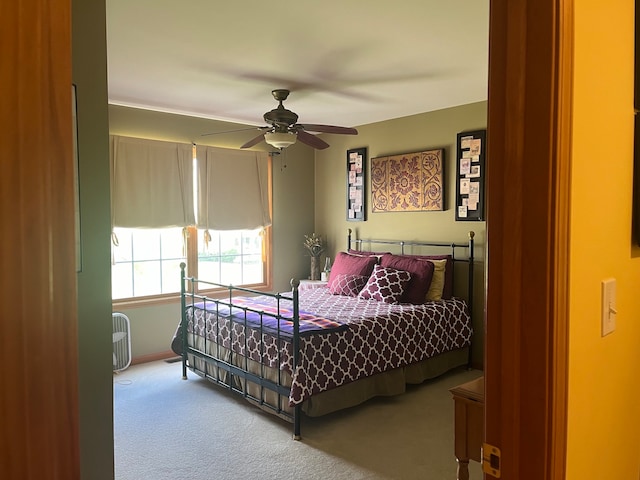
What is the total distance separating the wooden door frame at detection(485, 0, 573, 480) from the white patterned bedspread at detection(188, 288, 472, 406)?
2.42 metres

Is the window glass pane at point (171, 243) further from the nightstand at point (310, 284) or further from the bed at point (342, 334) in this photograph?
the nightstand at point (310, 284)

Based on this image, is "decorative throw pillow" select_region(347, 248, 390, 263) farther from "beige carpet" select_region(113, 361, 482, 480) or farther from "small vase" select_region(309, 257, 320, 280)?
"beige carpet" select_region(113, 361, 482, 480)

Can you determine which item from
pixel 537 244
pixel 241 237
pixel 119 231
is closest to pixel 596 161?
pixel 537 244

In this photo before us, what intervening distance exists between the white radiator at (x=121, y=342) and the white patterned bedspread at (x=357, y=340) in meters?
0.76

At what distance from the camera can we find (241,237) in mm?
5695

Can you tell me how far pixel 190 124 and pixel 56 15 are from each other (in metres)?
4.94

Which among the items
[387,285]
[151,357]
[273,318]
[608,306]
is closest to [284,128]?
[273,318]

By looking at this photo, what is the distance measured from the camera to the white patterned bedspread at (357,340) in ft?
10.9

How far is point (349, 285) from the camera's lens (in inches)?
192

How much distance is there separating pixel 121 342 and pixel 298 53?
3.17 metres

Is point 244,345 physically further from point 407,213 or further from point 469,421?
point 407,213

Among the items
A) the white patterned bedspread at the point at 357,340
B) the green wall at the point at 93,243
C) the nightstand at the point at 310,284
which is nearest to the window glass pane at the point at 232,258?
the nightstand at the point at 310,284

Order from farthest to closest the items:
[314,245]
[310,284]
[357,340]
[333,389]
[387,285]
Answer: [314,245], [310,284], [387,285], [357,340], [333,389]

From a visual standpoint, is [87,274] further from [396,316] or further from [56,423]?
[396,316]
